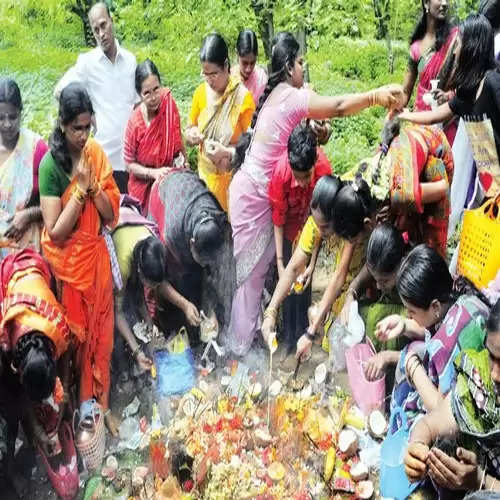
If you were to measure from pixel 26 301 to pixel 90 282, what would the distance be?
0.33 metres

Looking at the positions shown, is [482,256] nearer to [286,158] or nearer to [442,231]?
[442,231]

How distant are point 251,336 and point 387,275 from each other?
0.88m

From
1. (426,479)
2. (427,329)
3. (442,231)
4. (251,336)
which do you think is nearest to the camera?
(426,479)

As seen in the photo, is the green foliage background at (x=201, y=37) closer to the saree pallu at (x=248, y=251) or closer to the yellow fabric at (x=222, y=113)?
the yellow fabric at (x=222, y=113)

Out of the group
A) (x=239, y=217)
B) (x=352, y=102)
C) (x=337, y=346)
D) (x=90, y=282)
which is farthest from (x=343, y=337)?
(x=90, y=282)

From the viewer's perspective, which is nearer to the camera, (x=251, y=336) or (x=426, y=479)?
(x=426, y=479)

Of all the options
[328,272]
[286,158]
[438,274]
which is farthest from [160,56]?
[438,274]

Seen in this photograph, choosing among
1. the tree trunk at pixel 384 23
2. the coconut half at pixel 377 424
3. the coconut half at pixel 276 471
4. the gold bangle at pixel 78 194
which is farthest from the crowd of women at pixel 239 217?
the coconut half at pixel 276 471

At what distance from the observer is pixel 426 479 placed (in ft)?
10.9

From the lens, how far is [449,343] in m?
3.27

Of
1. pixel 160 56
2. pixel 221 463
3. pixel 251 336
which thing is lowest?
pixel 221 463

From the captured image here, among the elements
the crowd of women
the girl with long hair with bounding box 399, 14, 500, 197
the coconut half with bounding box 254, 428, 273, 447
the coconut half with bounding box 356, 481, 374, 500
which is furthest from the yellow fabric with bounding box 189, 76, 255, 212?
the coconut half with bounding box 356, 481, 374, 500

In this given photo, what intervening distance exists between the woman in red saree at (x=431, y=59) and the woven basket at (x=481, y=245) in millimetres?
673

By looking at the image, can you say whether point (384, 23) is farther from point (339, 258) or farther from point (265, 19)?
point (339, 258)
